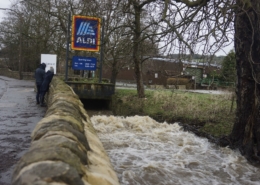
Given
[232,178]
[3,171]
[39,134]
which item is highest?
[39,134]

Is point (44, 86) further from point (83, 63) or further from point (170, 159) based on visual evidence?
point (170, 159)

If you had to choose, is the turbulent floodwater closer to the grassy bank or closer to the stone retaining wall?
the grassy bank

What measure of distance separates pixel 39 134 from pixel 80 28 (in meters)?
15.7

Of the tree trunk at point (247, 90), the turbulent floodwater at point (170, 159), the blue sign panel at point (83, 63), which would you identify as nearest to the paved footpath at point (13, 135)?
the turbulent floodwater at point (170, 159)

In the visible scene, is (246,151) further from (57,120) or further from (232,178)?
(57,120)

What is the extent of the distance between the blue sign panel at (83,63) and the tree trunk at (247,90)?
1169 cm

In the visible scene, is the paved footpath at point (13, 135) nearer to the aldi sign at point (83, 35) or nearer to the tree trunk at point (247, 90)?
the tree trunk at point (247, 90)

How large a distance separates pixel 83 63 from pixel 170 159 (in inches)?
482

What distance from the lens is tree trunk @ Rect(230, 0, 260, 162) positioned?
8133 millimetres

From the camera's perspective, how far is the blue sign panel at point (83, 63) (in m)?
19.1

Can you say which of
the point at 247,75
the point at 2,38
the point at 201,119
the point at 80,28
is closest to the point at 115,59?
the point at 80,28

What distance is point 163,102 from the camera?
16.4 metres

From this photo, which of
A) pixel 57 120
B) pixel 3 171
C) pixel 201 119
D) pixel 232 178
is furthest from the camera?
pixel 201 119

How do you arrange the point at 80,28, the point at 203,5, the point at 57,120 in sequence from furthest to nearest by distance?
1. the point at 80,28
2. the point at 203,5
3. the point at 57,120
